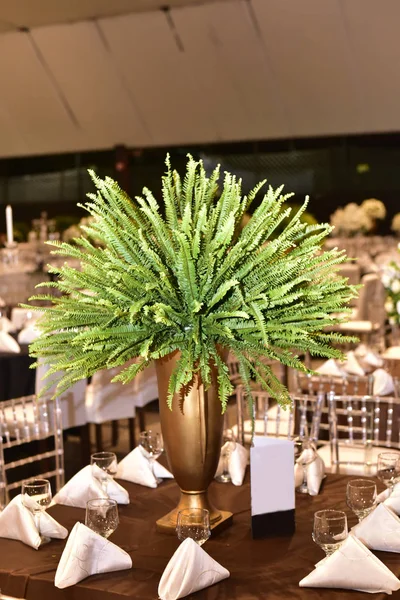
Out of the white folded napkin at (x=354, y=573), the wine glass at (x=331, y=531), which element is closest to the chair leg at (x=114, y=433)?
the wine glass at (x=331, y=531)

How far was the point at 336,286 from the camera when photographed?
2.22 metres

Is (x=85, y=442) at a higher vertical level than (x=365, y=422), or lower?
lower

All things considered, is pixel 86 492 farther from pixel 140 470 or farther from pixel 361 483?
pixel 361 483

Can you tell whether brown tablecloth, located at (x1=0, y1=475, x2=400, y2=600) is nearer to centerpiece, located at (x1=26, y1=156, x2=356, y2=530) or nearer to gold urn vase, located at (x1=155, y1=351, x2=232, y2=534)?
gold urn vase, located at (x1=155, y1=351, x2=232, y2=534)

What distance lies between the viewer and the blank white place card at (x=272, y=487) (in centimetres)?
225

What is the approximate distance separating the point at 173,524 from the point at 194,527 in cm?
20

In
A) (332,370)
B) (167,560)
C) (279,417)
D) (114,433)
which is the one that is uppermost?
(332,370)

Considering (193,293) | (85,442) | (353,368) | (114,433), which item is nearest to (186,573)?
(193,293)

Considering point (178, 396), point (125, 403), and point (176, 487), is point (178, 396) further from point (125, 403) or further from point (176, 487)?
point (125, 403)

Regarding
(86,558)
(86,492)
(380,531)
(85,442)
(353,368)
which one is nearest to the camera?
(86,558)

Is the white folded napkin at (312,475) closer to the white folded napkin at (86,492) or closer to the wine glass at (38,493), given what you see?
the white folded napkin at (86,492)

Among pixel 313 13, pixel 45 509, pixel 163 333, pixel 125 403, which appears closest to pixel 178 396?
pixel 163 333

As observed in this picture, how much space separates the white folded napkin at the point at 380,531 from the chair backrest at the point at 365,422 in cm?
112

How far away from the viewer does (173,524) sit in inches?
90.7
